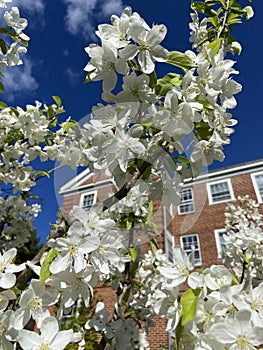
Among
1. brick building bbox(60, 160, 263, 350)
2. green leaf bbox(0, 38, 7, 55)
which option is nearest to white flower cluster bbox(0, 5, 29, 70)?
green leaf bbox(0, 38, 7, 55)

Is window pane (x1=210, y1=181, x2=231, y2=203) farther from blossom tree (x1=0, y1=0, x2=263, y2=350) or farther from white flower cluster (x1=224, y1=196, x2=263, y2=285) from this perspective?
blossom tree (x1=0, y1=0, x2=263, y2=350)

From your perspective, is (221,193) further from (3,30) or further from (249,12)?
(3,30)

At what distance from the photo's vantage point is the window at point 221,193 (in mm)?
11648

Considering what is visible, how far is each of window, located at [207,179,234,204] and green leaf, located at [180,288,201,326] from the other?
11227mm

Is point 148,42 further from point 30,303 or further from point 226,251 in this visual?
point 226,251

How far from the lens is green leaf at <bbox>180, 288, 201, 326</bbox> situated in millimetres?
827

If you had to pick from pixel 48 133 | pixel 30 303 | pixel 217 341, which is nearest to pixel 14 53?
pixel 48 133

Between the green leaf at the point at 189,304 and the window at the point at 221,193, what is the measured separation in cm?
1123

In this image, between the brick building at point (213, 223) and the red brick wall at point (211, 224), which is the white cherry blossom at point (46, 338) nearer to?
the brick building at point (213, 223)

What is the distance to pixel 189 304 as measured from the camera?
34.0 inches

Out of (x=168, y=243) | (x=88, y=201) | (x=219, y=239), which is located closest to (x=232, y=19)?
(x=88, y=201)

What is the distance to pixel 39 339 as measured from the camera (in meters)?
0.84

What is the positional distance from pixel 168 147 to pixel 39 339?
26.7 inches

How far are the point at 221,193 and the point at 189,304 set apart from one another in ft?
38.0
